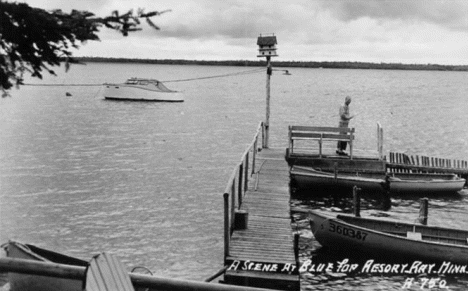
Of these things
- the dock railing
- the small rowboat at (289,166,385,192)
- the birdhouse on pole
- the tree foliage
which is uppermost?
the birdhouse on pole

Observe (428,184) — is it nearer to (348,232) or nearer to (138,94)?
(348,232)

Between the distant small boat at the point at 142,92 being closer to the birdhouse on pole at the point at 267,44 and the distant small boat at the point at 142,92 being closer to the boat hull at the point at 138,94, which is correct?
the boat hull at the point at 138,94

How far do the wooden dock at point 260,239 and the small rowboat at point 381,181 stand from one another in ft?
14.5

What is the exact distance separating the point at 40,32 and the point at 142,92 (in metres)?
67.7

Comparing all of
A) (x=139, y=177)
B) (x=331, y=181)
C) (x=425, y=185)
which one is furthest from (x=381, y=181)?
(x=139, y=177)

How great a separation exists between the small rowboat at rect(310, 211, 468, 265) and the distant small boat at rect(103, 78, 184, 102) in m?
56.4

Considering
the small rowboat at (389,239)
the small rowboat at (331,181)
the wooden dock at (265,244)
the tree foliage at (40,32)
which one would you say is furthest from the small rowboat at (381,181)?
the tree foliage at (40,32)

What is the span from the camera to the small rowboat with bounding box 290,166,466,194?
21.9 metres

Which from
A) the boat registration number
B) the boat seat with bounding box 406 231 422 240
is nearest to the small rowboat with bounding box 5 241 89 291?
the boat registration number

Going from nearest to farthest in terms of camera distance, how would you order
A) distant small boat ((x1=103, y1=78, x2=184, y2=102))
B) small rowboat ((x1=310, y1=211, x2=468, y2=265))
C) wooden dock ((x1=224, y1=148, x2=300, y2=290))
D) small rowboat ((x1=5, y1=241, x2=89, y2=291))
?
wooden dock ((x1=224, y1=148, x2=300, y2=290))
small rowboat ((x1=5, y1=241, x2=89, y2=291))
small rowboat ((x1=310, y1=211, x2=468, y2=265))
distant small boat ((x1=103, y1=78, x2=184, y2=102))

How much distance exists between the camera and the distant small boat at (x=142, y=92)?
70.7m

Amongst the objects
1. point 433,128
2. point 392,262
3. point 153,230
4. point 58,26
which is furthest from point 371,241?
point 433,128

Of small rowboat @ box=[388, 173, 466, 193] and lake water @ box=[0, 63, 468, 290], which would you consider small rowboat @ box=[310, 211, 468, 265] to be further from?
small rowboat @ box=[388, 173, 466, 193]

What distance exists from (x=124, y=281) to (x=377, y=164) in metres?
18.8
